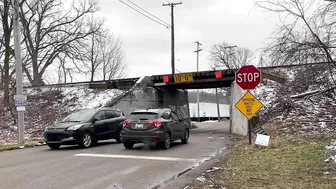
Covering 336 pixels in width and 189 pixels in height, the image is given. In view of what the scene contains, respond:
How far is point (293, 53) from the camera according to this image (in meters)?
11.4

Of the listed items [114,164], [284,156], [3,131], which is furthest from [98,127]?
[3,131]

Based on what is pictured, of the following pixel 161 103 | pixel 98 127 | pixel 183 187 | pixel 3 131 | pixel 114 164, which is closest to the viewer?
pixel 183 187

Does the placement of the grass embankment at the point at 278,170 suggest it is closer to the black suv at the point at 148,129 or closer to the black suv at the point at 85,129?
the black suv at the point at 148,129

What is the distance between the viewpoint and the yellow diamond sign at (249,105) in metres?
13.3

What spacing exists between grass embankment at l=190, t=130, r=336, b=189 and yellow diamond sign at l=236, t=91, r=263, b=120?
5.50 ft

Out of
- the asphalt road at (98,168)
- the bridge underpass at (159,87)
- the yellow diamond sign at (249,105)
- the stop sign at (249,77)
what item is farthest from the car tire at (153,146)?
the bridge underpass at (159,87)

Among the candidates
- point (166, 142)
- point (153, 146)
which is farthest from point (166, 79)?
point (166, 142)

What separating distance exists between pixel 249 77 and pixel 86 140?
7096mm

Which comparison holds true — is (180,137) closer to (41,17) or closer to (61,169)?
(61,169)

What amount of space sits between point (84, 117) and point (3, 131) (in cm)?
1313

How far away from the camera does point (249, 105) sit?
1338 centimetres

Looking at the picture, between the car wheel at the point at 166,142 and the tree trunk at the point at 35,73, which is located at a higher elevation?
the tree trunk at the point at 35,73

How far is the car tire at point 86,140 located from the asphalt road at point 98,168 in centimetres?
144

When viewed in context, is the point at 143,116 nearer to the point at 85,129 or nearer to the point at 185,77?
the point at 85,129
